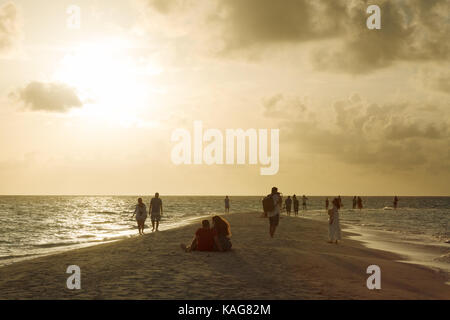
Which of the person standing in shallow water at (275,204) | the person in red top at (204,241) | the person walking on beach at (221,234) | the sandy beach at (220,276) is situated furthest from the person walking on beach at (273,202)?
the person in red top at (204,241)

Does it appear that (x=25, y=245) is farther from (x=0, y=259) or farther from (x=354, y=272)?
(x=354, y=272)

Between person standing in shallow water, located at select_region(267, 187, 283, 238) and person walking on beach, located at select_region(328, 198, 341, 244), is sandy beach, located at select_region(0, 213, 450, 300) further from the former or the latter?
person walking on beach, located at select_region(328, 198, 341, 244)

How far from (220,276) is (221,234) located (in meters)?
4.40

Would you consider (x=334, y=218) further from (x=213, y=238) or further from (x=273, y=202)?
(x=213, y=238)

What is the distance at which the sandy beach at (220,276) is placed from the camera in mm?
9500

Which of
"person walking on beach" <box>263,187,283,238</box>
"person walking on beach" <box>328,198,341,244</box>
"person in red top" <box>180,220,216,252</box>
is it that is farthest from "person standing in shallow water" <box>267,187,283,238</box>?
"person in red top" <box>180,220,216,252</box>

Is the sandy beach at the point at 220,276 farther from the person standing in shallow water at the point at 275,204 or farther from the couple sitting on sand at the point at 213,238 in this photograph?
the person standing in shallow water at the point at 275,204

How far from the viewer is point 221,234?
50.7 ft

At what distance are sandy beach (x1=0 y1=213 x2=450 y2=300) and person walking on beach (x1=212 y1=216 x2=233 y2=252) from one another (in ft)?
1.19

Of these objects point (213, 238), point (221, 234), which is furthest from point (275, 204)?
point (213, 238)

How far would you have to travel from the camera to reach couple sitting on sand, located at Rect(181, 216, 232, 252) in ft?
49.9

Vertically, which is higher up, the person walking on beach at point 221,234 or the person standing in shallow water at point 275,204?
the person standing in shallow water at point 275,204

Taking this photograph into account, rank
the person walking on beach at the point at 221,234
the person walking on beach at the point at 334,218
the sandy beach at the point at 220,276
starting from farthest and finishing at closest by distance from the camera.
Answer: the person walking on beach at the point at 334,218 < the person walking on beach at the point at 221,234 < the sandy beach at the point at 220,276
